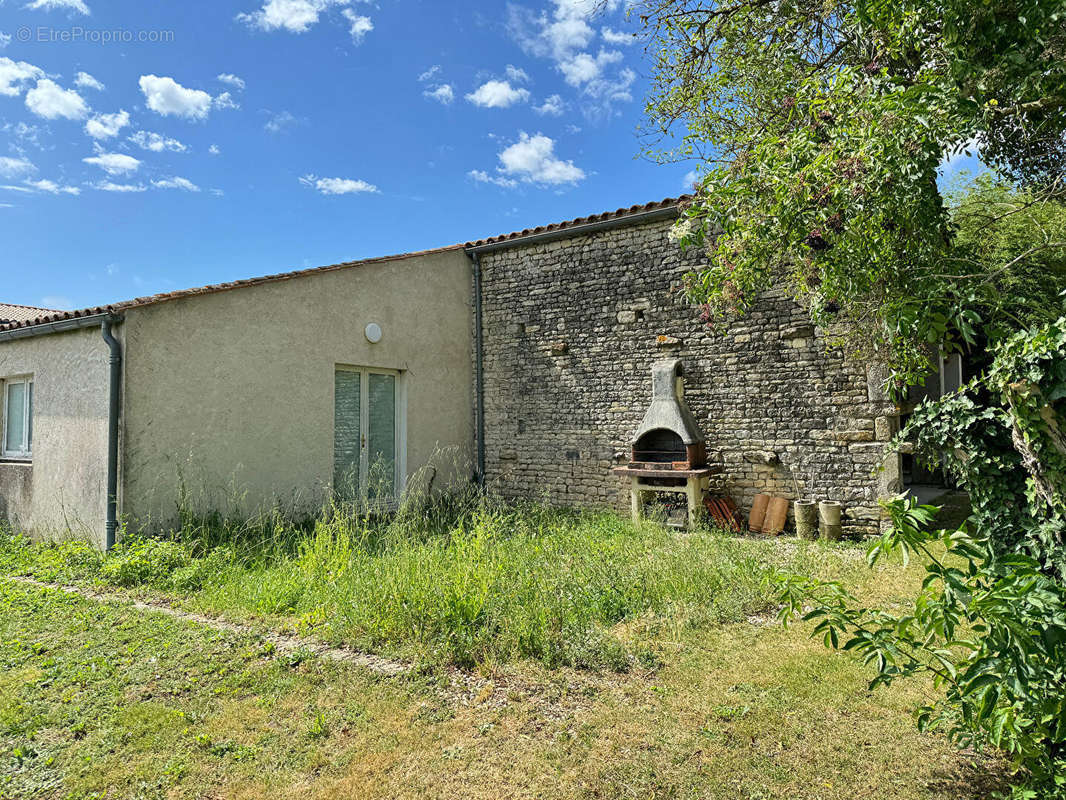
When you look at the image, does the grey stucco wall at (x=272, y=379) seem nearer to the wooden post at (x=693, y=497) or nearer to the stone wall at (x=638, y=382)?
the stone wall at (x=638, y=382)

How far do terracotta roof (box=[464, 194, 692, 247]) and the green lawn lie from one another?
5528 millimetres

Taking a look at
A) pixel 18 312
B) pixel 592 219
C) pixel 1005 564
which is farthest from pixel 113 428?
pixel 18 312

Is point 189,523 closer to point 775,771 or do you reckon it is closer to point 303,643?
point 303,643

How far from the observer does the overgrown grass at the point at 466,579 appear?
159 inches

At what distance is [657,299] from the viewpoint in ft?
29.1

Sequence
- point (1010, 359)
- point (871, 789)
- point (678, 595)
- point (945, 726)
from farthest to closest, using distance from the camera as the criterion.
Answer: point (678, 595), point (945, 726), point (871, 789), point (1010, 359)

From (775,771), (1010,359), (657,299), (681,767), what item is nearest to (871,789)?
(775,771)

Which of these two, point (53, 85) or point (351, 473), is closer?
point (53, 85)

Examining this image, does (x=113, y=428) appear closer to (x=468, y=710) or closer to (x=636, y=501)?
(x=468, y=710)

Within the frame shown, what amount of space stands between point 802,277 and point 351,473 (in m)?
6.60

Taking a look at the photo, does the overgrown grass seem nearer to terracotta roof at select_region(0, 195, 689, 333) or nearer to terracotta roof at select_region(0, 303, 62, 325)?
terracotta roof at select_region(0, 195, 689, 333)

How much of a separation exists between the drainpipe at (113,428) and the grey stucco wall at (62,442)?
0.52ft

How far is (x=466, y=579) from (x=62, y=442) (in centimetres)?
559

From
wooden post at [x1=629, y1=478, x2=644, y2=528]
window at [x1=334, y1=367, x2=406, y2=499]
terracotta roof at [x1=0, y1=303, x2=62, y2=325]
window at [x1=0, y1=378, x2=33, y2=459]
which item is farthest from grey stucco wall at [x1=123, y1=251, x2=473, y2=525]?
terracotta roof at [x1=0, y1=303, x2=62, y2=325]
